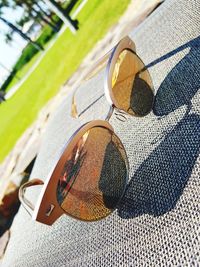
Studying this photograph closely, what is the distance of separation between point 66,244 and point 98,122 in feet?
1.38

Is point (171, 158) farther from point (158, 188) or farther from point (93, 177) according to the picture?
point (93, 177)

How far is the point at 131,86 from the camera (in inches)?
43.4

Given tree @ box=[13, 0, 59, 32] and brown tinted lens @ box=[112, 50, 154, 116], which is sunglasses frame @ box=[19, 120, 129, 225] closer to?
brown tinted lens @ box=[112, 50, 154, 116]

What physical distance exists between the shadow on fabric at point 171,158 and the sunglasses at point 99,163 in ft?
0.16

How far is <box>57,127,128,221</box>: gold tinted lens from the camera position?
2.91 ft

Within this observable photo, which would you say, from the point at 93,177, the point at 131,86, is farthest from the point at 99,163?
the point at 131,86

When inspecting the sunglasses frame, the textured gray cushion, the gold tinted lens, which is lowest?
the textured gray cushion

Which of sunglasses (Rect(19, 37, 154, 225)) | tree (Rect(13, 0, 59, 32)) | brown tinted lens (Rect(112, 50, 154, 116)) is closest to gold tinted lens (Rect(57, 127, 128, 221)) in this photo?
sunglasses (Rect(19, 37, 154, 225))

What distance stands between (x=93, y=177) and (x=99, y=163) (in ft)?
0.14

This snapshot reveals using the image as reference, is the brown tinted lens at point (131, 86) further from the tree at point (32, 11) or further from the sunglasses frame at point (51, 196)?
the tree at point (32, 11)

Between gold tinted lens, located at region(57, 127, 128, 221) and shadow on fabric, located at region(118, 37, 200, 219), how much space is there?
43 mm

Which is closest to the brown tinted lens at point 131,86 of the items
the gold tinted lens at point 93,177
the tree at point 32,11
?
the gold tinted lens at point 93,177

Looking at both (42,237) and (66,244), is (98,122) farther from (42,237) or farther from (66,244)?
(42,237)

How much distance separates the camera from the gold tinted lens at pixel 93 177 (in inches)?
34.9
